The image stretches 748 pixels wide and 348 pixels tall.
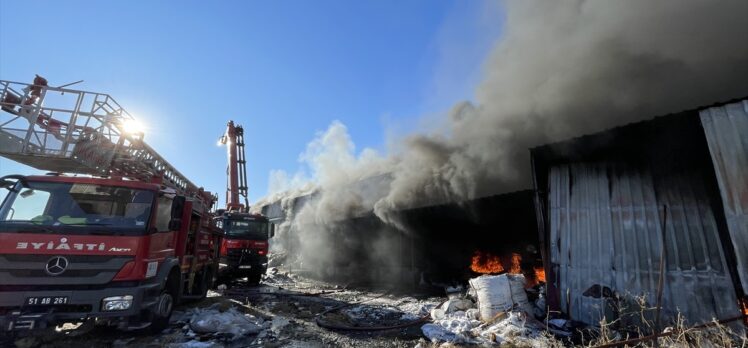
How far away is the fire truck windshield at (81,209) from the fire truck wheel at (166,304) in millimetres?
1607

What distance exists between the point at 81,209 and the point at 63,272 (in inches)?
44.9

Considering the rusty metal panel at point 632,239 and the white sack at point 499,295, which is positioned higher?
the rusty metal panel at point 632,239

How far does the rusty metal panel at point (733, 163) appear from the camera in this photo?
16.4 ft

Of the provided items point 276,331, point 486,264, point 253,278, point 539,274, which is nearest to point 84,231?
point 276,331

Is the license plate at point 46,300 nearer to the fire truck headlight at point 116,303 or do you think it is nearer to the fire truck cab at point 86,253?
the fire truck cab at point 86,253

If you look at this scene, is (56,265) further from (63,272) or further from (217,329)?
(217,329)

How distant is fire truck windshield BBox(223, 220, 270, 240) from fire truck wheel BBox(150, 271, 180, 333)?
22.8 ft

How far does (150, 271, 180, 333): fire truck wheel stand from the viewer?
596 centimetres

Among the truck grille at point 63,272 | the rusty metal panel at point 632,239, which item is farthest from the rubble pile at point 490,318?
the truck grille at point 63,272

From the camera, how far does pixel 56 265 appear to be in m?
4.92

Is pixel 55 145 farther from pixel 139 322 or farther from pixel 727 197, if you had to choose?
pixel 727 197

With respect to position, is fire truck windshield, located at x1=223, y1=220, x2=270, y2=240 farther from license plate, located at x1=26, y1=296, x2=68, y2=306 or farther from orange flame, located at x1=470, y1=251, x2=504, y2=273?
orange flame, located at x1=470, y1=251, x2=504, y2=273

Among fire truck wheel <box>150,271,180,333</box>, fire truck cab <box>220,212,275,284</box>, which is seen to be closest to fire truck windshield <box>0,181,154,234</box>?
fire truck wheel <box>150,271,180,333</box>

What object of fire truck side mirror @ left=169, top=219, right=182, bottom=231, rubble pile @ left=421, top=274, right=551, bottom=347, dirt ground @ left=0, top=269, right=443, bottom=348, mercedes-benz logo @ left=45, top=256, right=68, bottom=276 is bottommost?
dirt ground @ left=0, top=269, right=443, bottom=348
